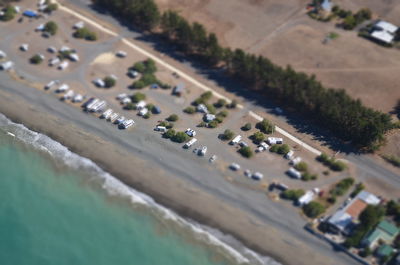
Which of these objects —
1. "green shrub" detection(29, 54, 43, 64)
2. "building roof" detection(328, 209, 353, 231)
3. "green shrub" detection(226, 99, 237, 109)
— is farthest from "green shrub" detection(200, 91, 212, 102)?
"green shrub" detection(29, 54, 43, 64)

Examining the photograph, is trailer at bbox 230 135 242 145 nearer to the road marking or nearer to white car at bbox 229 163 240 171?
white car at bbox 229 163 240 171

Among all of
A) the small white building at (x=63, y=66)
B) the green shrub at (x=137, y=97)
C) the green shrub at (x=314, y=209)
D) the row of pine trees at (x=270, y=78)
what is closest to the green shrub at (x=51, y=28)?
the small white building at (x=63, y=66)

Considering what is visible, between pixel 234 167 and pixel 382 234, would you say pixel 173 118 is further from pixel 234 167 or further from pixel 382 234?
pixel 382 234

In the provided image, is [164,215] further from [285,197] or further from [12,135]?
[12,135]

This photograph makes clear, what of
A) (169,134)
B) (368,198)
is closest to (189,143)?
(169,134)

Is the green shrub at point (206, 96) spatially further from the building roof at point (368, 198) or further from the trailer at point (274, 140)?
the building roof at point (368, 198)

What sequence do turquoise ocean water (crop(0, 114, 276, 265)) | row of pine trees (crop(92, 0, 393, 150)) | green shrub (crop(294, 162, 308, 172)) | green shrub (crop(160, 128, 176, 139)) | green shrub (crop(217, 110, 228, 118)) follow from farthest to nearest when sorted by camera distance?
green shrub (crop(217, 110, 228, 118)) < green shrub (crop(160, 128, 176, 139)) < row of pine trees (crop(92, 0, 393, 150)) < green shrub (crop(294, 162, 308, 172)) < turquoise ocean water (crop(0, 114, 276, 265))
